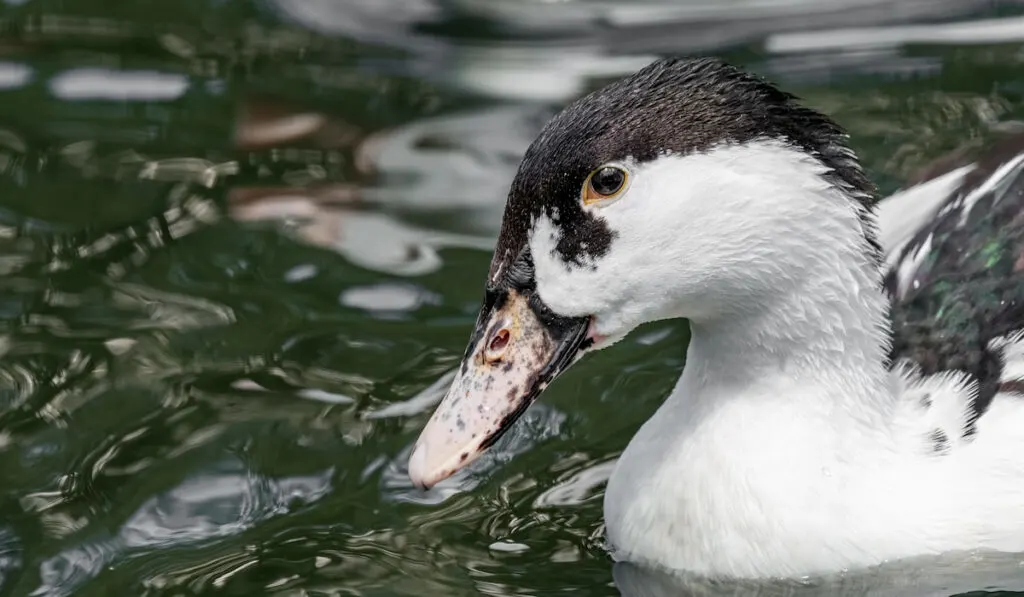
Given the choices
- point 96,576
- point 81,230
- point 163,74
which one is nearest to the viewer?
point 96,576

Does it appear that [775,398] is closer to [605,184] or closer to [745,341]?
[745,341]

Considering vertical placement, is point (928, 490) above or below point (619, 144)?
below

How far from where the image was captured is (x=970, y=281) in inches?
211

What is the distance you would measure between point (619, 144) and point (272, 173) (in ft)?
10.8

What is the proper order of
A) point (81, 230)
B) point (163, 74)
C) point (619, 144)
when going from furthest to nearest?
point (163, 74) → point (81, 230) → point (619, 144)

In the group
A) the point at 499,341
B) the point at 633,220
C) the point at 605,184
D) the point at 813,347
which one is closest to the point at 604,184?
the point at 605,184

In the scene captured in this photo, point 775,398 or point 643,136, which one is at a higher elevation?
point 643,136

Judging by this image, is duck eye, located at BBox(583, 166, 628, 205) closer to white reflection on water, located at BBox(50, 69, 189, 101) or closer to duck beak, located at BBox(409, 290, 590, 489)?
duck beak, located at BBox(409, 290, 590, 489)

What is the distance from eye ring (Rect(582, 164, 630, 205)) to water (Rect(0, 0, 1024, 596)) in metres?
1.15

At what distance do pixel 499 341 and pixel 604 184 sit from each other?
50 centimetres

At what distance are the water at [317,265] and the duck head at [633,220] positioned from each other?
65 cm

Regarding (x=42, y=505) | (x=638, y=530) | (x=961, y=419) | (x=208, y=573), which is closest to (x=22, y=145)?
(x=42, y=505)

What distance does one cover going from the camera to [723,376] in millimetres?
5051

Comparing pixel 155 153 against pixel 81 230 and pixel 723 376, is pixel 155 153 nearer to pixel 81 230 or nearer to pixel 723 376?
pixel 81 230
